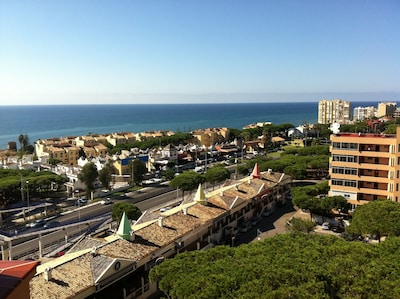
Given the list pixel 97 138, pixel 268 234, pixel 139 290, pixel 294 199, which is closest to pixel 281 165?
pixel 294 199

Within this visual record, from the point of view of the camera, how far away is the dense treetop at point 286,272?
54.9 feet

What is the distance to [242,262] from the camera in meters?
19.7

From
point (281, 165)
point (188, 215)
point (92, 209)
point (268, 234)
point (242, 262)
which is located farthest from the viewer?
point (281, 165)

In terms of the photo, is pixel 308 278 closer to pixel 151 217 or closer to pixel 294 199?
pixel 151 217

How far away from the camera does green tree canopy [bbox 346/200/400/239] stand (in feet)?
101

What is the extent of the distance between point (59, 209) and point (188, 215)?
26565mm

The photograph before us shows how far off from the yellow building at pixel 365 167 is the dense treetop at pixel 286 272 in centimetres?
2106

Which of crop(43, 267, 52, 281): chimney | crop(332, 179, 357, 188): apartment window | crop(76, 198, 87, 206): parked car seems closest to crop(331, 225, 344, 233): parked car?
crop(332, 179, 357, 188): apartment window

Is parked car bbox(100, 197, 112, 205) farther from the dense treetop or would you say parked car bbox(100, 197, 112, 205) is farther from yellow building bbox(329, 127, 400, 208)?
the dense treetop

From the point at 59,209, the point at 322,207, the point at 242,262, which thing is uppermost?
the point at 242,262

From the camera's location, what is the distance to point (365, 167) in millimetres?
42531

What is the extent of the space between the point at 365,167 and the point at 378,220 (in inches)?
489

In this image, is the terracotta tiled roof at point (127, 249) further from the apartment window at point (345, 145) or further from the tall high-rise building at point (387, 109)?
the tall high-rise building at point (387, 109)

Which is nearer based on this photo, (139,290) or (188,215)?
(139,290)
